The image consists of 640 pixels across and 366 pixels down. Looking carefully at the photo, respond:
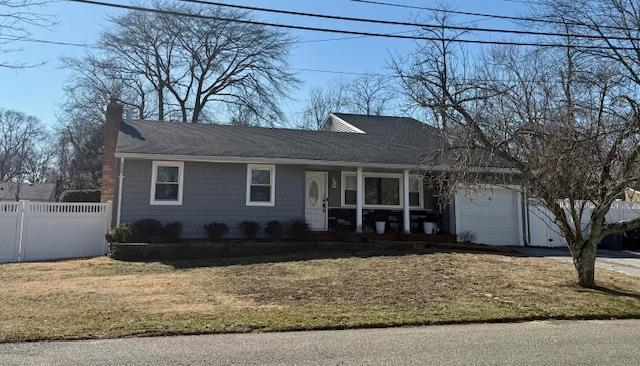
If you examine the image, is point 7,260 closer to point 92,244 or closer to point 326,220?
point 92,244

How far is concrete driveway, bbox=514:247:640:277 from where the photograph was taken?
47.3 feet

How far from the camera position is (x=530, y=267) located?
44.1 ft

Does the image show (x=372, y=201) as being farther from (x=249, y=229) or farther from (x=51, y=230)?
(x=51, y=230)

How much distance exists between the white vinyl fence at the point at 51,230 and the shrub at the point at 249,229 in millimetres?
4342

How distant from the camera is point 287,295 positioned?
32.3ft

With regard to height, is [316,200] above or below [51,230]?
above

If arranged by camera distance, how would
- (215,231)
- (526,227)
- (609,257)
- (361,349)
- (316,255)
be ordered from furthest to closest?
(526,227) < (215,231) < (609,257) < (316,255) < (361,349)

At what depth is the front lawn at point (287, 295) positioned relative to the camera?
7.61 meters

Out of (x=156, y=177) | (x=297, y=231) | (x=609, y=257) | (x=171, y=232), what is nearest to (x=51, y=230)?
(x=156, y=177)

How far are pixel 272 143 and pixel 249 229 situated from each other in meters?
3.68

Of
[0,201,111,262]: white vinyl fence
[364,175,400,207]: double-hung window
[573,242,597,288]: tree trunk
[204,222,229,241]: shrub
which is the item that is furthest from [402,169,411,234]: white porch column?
[0,201,111,262]: white vinyl fence

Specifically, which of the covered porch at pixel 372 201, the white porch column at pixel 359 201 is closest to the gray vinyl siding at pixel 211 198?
the covered porch at pixel 372 201

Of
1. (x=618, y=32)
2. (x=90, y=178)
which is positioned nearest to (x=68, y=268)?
(x=618, y=32)

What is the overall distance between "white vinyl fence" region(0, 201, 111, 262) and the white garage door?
12.5 meters
